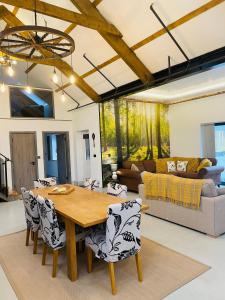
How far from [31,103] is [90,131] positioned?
2218 millimetres

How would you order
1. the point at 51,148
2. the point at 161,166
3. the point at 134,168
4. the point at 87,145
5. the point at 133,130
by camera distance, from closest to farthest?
the point at 134,168 → the point at 161,166 → the point at 133,130 → the point at 87,145 → the point at 51,148

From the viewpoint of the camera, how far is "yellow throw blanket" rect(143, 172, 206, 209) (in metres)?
3.60

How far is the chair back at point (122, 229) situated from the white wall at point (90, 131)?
17.1ft

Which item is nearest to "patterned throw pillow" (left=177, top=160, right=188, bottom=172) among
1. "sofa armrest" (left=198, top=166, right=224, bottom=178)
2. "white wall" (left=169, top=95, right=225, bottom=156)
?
"white wall" (left=169, top=95, right=225, bottom=156)

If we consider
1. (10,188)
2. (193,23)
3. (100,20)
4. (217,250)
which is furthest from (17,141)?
(217,250)

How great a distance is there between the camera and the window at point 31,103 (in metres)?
7.36

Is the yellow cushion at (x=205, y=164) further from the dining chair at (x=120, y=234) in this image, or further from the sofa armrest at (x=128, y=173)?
the dining chair at (x=120, y=234)

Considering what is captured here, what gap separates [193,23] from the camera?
403 centimetres

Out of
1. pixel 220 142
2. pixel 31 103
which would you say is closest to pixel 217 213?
pixel 220 142

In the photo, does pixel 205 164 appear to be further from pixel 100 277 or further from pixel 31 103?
pixel 31 103

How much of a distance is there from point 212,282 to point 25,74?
25.6 feet

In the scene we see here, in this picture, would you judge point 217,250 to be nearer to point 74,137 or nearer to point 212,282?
point 212,282

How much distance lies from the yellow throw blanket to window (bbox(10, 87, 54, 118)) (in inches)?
195

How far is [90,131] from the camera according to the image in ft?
25.7
